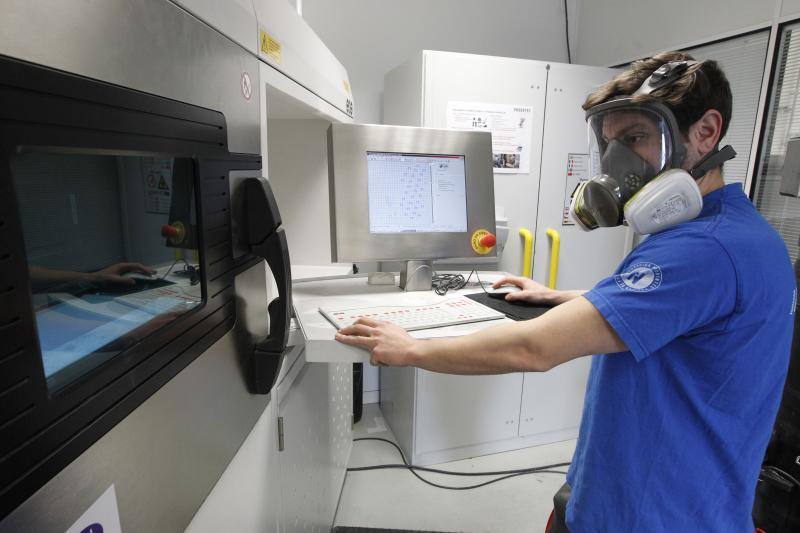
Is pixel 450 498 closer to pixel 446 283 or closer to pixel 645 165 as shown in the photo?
pixel 446 283

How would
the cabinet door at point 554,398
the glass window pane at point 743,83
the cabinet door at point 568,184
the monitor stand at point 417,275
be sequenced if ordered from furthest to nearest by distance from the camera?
the cabinet door at point 554,398, the cabinet door at point 568,184, the glass window pane at point 743,83, the monitor stand at point 417,275

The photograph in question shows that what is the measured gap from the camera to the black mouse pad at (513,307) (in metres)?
1.16

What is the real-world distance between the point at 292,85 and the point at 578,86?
1631 mm

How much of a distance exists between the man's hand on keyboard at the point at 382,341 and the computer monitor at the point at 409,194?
0.37 meters

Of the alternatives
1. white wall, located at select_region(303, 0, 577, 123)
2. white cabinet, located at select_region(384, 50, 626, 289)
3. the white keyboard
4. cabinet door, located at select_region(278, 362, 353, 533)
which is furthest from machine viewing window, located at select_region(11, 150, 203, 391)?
white wall, located at select_region(303, 0, 577, 123)

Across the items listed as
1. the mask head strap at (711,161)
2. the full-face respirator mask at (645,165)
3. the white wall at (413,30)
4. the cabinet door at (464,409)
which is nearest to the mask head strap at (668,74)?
the full-face respirator mask at (645,165)

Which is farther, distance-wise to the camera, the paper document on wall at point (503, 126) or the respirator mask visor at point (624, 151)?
the paper document on wall at point (503, 126)

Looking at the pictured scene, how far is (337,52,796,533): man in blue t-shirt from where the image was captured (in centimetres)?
80

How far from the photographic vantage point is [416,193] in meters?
1.37

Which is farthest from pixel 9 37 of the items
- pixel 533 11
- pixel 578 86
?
pixel 533 11

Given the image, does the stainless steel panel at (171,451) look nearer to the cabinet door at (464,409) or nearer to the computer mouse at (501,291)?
the computer mouse at (501,291)

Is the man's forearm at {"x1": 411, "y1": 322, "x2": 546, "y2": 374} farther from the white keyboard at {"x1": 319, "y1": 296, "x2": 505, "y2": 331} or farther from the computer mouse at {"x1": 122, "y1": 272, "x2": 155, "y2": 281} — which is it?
the computer mouse at {"x1": 122, "y1": 272, "x2": 155, "y2": 281}

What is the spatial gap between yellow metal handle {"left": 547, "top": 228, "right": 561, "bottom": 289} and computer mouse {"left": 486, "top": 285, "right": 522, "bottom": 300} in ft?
2.89

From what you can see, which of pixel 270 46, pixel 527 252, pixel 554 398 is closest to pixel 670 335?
pixel 270 46
